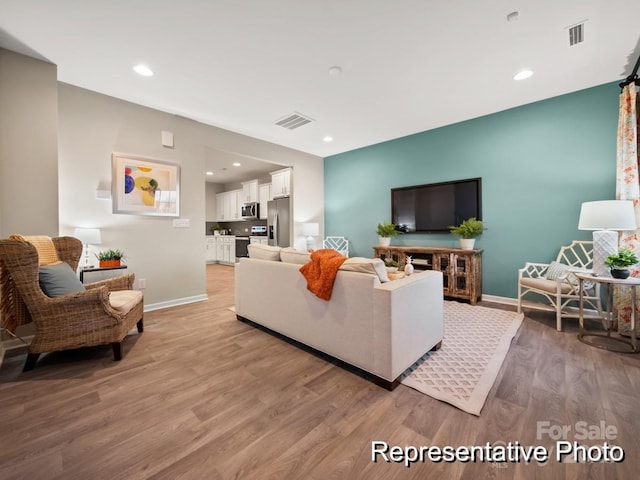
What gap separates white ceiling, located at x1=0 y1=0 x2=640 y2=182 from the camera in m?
Answer: 1.94

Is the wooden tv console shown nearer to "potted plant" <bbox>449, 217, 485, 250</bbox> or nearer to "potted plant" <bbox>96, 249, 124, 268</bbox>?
"potted plant" <bbox>449, 217, 485, 250</bbox>

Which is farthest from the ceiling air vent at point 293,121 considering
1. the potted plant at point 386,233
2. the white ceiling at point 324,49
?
the potted plant at point 386,233

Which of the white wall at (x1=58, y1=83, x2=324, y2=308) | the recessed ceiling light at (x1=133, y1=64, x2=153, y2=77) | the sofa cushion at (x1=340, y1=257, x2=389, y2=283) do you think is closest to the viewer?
the sofa cushion at (x1=340, y1=257, x2=389, y2=283)

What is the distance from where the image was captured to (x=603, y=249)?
8.23 feet

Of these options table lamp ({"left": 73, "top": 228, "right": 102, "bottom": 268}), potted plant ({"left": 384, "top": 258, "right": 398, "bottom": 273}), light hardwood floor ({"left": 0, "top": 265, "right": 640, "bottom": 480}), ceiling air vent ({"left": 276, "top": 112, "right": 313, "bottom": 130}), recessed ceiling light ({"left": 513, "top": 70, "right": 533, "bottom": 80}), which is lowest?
light hardwood floor ({"left": 0, "top": 265, "right": 640, "bottom": 480})

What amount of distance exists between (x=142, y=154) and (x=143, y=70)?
1086 mm

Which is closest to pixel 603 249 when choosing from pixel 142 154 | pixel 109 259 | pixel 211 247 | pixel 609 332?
pixel 609 332

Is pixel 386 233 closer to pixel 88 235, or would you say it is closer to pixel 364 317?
pixel 364 317

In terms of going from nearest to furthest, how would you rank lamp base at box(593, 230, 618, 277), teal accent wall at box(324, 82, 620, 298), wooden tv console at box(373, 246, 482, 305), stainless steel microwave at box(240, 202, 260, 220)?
lamp base at box(593, 230, 618, 277), teal accent wall at box(324, 82, 620, 298), wooden tv console at box(373, 246, 482, 305), stainless steel microwave at box(240, 202, 260, 220)

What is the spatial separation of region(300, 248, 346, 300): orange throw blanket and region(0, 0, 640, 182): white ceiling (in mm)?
1821

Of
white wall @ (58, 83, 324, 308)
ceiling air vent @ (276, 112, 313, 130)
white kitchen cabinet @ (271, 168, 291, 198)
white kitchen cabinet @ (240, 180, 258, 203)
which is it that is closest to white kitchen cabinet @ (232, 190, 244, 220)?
white kitchen cabinet @ (240, 180, 258, 203)

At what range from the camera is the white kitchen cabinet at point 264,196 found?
7.01 metres

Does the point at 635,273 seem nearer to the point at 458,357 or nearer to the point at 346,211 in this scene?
the point at 458,357

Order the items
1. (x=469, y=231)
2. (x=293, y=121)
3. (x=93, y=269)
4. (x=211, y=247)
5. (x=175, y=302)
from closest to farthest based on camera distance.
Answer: (x=93, y=269), (x=175, y=302), (x=469, y=231), (x=293, y=121), (x=211, y=247)
